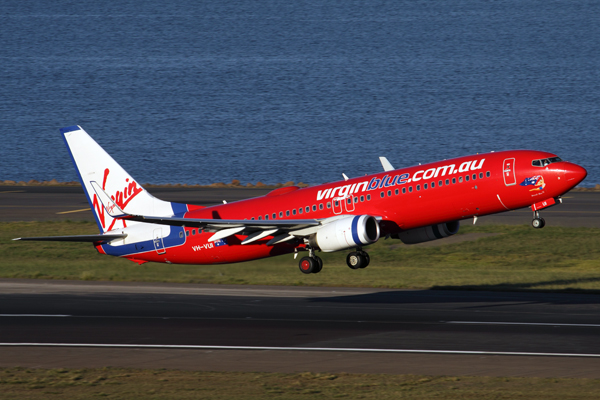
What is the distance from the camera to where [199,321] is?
136 ft

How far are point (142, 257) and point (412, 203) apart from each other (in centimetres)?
1842

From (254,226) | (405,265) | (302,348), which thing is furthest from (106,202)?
(405,265)

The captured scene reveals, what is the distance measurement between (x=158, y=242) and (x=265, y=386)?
85.7 feet

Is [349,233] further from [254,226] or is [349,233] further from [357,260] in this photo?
[254,226]

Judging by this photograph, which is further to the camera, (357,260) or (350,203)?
(350,203)

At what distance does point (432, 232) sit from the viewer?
4738 cm

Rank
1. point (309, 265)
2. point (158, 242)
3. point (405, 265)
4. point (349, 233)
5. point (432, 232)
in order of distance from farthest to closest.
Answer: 1. point (405, 265)
2. point (158, 242)
3. point (432, 232)
4. point (309, 265)
5. point (349, 233)

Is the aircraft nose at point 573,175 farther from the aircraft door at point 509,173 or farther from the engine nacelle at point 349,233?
the engine nacelle at point 349,233

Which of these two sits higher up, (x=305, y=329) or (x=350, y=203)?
(x=350, y=203)

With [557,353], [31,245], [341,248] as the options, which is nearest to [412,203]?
[341,248]

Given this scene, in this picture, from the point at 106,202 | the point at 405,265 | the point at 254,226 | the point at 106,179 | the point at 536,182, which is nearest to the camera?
the point at 536,182

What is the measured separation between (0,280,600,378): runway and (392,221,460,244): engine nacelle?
149 inches

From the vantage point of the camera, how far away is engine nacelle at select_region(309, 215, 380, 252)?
143 ft

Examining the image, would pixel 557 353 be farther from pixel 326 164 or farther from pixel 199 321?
pixel 326 164
